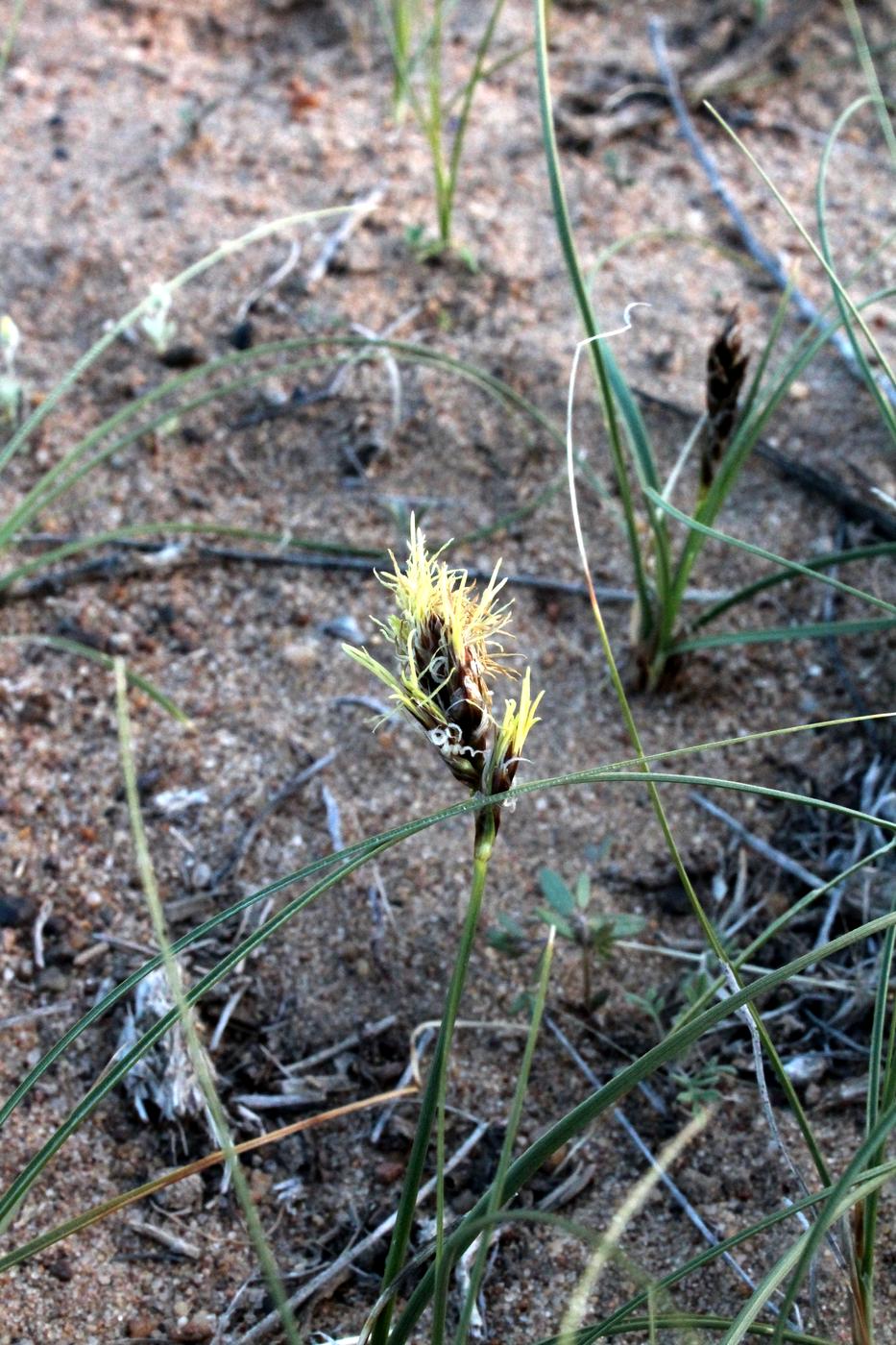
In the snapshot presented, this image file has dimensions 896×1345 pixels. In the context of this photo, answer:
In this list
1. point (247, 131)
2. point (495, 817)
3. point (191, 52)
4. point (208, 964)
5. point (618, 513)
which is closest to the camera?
point (495, 817)

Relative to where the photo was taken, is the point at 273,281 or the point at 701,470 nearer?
the point at 701,470

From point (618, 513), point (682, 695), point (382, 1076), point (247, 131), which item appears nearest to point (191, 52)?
point (247, 131)

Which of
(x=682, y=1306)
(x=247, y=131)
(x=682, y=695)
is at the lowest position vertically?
(x=682, y=1306)

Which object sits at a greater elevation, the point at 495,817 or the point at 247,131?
the point at 247,131

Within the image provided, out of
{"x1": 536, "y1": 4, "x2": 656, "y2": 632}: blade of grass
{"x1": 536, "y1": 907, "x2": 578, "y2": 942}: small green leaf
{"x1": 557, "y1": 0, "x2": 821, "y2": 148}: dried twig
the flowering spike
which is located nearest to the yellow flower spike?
the flowering spike

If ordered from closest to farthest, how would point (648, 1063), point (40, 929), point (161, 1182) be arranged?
point (648, 1063)
point (161, 1182)
point (40, 929)

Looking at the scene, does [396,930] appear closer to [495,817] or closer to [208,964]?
[208,964]

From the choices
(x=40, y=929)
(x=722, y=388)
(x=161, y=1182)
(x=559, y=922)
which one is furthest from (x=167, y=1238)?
(x=722, y=388)

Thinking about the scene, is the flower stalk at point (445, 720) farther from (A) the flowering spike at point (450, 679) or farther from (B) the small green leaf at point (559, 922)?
(B) the small green leaf at point (559, 922)

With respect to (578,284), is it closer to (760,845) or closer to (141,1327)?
(760,845)
